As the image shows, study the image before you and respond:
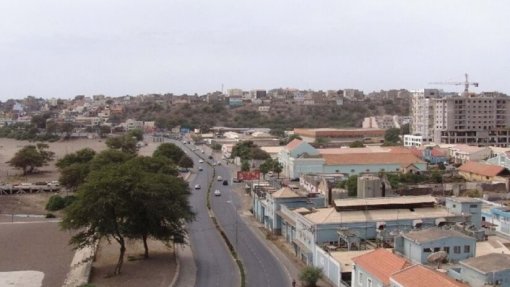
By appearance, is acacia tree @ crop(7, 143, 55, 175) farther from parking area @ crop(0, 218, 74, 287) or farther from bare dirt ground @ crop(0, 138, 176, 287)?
parking area @ crop(0, 218, 74, 287)

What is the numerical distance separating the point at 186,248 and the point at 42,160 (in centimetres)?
4329

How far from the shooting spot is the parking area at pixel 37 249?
103ft

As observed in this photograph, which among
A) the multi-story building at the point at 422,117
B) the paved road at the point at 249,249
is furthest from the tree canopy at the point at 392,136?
the paved road at the point at 249,249

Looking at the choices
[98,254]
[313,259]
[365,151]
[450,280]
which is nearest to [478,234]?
[313,259]

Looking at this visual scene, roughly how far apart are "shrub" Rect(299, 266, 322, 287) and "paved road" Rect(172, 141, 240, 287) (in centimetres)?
304

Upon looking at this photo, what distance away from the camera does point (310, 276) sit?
26078 millimetres

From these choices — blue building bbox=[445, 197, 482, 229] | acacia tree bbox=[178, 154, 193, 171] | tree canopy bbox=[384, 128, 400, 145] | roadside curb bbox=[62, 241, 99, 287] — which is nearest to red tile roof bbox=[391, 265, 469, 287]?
blue building bbox=[445, 197, 482, 229]

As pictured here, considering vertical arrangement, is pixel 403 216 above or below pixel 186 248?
above

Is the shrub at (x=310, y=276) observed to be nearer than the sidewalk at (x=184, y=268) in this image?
Yes

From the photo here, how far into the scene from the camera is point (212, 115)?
6211 inches

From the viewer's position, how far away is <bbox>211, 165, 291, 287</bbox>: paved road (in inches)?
1117

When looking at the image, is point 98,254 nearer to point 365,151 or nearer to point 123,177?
point 123,177

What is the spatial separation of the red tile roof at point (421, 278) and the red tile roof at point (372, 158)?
41.9m

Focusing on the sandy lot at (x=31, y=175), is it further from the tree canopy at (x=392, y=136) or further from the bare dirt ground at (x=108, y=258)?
the tree canopy at (x=392, y=136)
